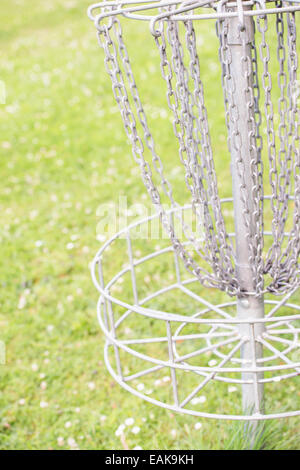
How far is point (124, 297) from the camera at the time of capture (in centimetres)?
417

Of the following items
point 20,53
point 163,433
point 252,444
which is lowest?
point 163,433

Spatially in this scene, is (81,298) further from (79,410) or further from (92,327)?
(79,410)

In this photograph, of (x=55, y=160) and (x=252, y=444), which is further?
(x=55, y=160)

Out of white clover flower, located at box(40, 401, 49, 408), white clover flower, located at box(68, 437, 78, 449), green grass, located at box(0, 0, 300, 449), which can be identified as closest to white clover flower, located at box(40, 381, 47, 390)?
green grass, located at box(0, 0, 300, 449)

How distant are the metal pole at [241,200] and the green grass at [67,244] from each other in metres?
0.50

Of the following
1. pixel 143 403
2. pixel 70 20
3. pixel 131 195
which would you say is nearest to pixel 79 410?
pixel 143 403

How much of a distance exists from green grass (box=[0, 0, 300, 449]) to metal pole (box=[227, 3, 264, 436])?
50 centimetres

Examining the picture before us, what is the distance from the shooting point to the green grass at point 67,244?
3.14m

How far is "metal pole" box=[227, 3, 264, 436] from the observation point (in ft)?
6.48

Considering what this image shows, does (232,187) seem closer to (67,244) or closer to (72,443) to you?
(72,443)

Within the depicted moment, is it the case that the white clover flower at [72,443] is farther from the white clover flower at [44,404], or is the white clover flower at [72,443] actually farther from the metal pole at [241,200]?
the metal pole at [241,200]

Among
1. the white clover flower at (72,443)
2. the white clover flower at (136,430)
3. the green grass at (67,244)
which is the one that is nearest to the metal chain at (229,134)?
the green grass at (67,244)

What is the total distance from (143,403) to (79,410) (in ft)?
→ 1.17

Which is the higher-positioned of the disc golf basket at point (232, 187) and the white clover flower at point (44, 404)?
the disc golf basket at point (232, 187)
